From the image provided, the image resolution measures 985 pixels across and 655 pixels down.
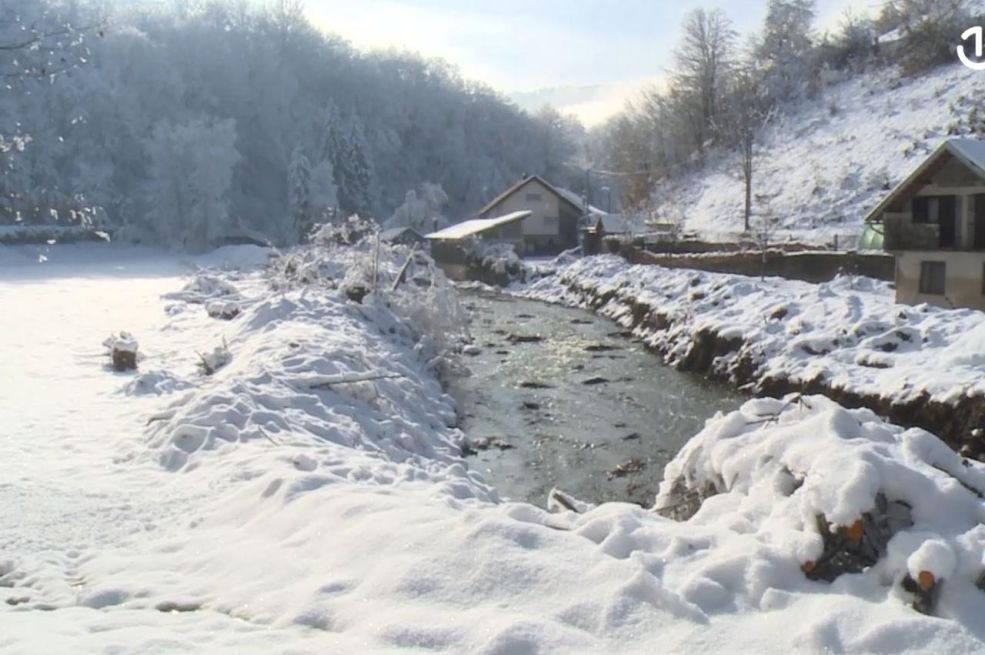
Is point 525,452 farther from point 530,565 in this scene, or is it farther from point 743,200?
point 743,200

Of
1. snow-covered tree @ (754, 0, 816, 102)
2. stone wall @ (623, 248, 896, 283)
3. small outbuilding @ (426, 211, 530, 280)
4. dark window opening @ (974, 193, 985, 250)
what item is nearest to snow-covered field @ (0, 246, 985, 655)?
dark window opening @ (974, 193, 985, 250)

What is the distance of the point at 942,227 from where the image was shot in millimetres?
20266

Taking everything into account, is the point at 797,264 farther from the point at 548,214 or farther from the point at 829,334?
the point at 548,214

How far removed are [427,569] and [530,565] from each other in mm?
687

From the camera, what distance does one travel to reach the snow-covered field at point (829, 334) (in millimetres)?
15141

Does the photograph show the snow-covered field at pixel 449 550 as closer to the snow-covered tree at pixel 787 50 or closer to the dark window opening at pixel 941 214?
the dark window opening at pixel 941 214

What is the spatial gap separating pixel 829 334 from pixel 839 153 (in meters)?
36.0

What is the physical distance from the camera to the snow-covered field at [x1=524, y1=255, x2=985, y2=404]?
1514 centimetres

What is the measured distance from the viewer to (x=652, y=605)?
4.62m

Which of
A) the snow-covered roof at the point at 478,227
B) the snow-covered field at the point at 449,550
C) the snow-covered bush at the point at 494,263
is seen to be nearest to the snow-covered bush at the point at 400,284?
the snow-covered field at the point at 449,550

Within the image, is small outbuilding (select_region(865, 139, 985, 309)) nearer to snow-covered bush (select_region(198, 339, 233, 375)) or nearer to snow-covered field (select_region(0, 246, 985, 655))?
snow-covered field (select_region(0, 246, 985, 655))

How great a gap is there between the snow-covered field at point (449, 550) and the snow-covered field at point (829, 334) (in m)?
9.65

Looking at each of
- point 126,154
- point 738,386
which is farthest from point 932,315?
point 126,154

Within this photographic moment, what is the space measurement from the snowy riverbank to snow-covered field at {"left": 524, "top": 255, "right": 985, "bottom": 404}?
0.09ft
